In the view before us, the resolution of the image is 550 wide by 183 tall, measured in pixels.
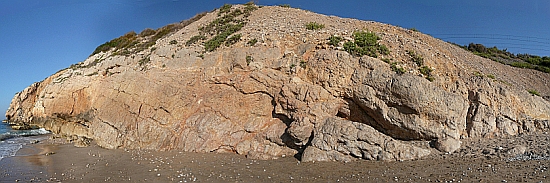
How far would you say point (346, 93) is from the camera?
514 inches

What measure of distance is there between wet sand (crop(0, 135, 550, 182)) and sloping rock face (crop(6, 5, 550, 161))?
76 centimetres

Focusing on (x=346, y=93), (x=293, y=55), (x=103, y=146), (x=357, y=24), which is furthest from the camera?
(x=357, y=24)

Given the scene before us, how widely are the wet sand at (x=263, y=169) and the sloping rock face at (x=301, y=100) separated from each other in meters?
0.76

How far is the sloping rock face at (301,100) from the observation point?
39.1 feet

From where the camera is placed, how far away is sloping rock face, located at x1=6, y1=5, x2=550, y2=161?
1193cm

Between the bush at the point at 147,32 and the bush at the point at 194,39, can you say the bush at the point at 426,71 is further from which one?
the bush at the point at 147,32

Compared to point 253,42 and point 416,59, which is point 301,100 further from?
point 416,59

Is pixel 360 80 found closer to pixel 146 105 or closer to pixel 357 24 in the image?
pixel 357 24

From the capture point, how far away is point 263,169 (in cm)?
1082

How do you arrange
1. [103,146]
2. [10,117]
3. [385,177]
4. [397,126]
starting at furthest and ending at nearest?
[10,117], [103,146], [397,126], [385,177]

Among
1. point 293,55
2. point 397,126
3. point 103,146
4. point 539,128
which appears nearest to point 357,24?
point 293,55

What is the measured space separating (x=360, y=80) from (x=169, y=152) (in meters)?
8.68

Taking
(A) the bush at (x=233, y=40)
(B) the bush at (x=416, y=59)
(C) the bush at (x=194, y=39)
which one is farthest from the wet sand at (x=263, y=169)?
(C) the bush at (x=194, y=39)

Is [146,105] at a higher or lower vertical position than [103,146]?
higher
